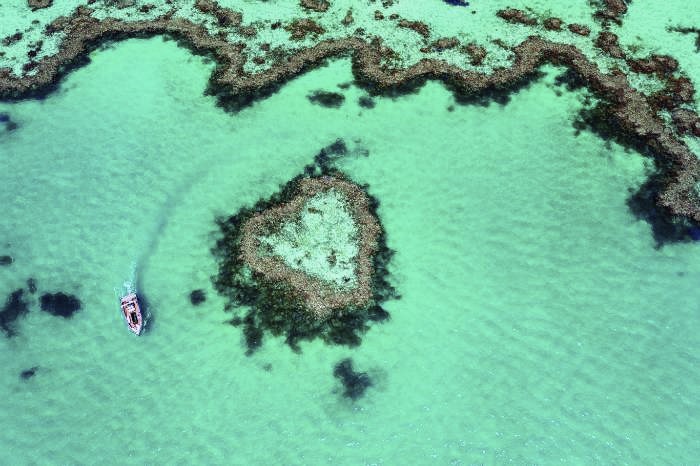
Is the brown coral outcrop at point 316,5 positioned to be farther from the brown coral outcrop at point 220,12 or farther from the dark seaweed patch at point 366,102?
the dark seaweed patch at point 366,102

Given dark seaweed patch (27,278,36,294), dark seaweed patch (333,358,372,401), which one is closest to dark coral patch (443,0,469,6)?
dark seaweed patch (333,358,372,401)

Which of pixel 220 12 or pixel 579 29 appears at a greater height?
pixel 579 29

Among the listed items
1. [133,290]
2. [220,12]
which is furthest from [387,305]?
[220,12]

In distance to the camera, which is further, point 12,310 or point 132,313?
point 12,310

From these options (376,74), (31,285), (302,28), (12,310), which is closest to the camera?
(12,310)

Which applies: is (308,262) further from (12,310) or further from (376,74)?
(12,310)

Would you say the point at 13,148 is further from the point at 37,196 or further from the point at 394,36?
the point at 394,36

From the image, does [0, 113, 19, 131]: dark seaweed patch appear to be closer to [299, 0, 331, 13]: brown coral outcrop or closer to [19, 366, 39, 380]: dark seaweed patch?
[19, 366, 39, 380]: dark seaweed patch

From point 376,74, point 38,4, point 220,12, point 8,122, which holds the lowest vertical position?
point 8,122
